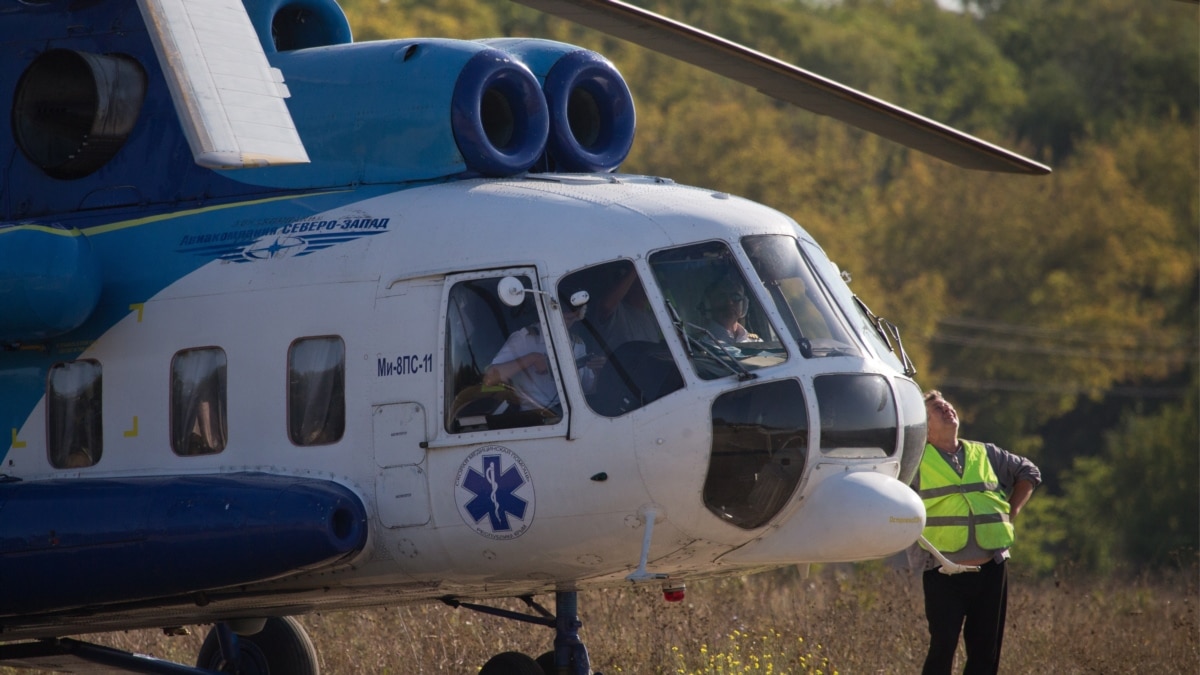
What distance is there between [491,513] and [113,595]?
73.9 inches

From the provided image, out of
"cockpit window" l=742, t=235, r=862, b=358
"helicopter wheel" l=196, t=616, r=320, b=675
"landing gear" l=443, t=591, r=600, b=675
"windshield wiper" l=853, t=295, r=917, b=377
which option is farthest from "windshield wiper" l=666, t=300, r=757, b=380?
"helicopter wheel" l=196, t=616, r=320, b=675

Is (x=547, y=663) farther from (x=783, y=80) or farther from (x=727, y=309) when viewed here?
(x=783, y=80)

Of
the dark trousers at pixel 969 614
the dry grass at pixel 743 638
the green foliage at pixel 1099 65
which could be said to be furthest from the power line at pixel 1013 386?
the dark trousers at pixel 969 614

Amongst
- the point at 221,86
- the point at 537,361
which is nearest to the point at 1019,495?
the point at 537,361

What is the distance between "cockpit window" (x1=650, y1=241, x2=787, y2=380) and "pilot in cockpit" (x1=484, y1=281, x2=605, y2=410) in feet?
1.35

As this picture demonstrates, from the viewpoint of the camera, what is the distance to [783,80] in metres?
8.62

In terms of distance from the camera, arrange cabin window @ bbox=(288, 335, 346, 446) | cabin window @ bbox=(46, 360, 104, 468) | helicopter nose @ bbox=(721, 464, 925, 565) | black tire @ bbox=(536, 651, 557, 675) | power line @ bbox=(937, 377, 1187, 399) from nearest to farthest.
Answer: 1. helicopter nose @ bbox=(721, 464, 925, 565)
2. cabin window @ bbox=(288, 335, 346, 446)
3. cabin window @ bbox=(46, 360, 104, 468)
4. black tire @ bbox=(536, 651, 557, 675)
5. power line @ bbox=(937, 377, 1187, 399)

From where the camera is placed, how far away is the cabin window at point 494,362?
24.7 feet

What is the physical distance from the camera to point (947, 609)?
951 centimetres

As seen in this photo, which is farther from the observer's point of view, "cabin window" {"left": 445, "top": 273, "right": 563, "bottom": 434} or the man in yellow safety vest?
the man in yellow safety vest

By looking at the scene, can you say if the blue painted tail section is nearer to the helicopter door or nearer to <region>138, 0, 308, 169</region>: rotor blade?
the helicopter door

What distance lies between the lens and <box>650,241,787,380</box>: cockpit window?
7465 mm

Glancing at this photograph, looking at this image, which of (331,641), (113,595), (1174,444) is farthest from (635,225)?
(1174,444)

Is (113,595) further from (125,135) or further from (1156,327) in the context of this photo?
(1156,327)
